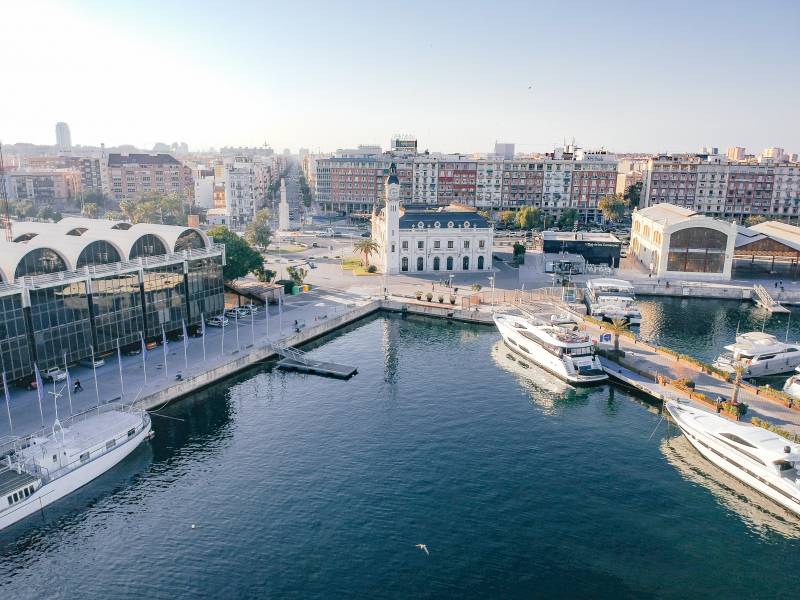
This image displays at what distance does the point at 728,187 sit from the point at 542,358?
473 ft

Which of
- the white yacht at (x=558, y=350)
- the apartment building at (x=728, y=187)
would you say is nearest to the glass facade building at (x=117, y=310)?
the white yacht at (x=558, y=350)

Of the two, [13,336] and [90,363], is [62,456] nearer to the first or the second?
[13,336]

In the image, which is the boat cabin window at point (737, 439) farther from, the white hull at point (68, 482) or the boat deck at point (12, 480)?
the boat deck at point (12, 480)

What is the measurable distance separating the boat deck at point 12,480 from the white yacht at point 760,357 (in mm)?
67158

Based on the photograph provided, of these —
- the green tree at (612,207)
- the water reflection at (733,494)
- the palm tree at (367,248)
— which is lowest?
the water reflection at (733,494)

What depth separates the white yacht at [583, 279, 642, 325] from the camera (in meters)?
90.5

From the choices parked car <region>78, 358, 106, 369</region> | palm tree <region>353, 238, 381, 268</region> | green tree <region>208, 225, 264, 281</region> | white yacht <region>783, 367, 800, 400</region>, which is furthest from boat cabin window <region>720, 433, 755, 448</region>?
palm tree <region>353, 238, 381, 268</region>

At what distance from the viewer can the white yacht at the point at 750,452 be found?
45969 millimetres

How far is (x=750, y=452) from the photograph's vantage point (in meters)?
48.5

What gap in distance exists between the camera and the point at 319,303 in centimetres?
9738

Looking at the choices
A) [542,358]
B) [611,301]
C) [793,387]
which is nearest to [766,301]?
[611,301]

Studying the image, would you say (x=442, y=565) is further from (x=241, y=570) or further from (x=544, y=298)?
(x=544, y=298)

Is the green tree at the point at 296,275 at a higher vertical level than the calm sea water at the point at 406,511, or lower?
higher

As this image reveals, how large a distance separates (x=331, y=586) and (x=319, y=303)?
63061 millimetres
